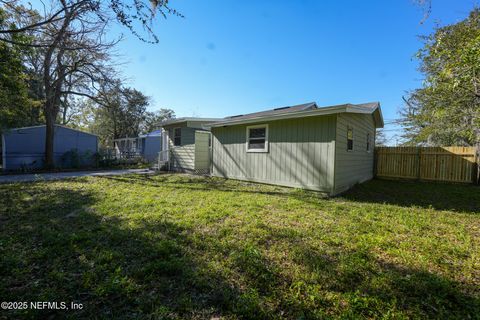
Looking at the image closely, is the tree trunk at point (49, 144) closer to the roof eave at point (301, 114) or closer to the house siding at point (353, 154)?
the roof eave at point (301, 114)

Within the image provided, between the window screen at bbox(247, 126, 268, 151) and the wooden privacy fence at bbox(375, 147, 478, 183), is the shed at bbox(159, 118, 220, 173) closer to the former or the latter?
the window screen at bbox(247, 126, 268, 151)

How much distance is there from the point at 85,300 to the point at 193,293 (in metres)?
0.96

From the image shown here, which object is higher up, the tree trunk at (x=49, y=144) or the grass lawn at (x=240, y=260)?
the tree trunk at (x=49, y=144)

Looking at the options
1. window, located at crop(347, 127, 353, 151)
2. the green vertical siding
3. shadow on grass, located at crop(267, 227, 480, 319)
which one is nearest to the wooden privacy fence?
window, located at crop(347, 127, 353, 151)

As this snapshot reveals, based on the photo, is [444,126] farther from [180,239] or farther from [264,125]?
[180,239]

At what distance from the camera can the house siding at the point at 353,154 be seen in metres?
6.32

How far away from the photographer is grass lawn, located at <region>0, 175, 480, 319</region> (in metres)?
1.86

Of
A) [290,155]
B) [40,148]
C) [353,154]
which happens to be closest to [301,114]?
[290,155]

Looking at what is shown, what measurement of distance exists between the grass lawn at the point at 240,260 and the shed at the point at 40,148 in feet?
36.1

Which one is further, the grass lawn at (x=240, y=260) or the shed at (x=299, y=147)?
the shed at (x=299, y=147)

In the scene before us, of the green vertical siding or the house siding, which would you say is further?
the house siding

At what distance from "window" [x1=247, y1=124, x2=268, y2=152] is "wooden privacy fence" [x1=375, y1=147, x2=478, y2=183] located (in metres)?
7.16

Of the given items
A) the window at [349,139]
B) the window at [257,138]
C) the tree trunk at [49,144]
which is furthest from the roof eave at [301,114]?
the tree trunk at [49,144]

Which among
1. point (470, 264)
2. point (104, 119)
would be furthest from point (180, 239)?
point (104, 119)
